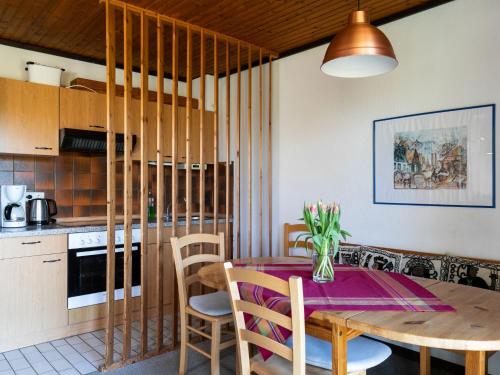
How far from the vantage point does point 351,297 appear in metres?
1.81

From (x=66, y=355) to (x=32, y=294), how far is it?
55cm

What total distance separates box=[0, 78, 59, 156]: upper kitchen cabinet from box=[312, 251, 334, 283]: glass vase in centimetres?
252

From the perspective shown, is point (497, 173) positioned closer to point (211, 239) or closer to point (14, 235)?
point (211, 239)

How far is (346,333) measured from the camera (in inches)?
63.1

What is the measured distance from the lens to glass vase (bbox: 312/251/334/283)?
79.9 inches

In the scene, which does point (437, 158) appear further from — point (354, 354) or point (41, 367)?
point (41, 367)

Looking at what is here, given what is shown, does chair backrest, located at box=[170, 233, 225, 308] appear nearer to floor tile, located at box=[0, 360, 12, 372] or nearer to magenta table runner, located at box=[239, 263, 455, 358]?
magenta table runner, located at box=[239, 263, 455, 358]

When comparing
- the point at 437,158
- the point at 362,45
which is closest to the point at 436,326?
the point at 362,45

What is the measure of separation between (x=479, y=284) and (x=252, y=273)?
1.67 metres

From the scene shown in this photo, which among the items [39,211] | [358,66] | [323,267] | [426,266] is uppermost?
[358,66]

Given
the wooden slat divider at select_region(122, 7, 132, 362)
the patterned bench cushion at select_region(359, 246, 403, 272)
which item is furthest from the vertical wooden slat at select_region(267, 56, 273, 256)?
the wooden slat divider at select_region(122, 7, 132, 362)

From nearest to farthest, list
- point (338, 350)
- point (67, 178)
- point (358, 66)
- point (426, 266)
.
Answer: point (338, 350) → point (358, 66) → point (426, 266) → point (67, 178)

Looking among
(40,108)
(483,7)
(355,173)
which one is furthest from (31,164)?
(483,7)

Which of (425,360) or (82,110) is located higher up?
(82,110)
